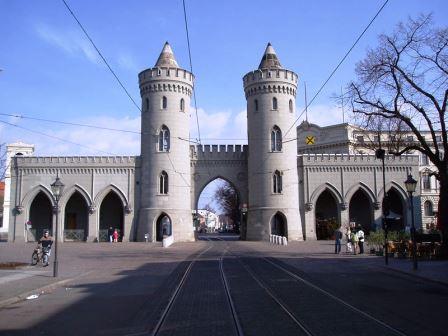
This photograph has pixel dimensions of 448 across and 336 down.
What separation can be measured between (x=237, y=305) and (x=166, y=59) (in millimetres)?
44330

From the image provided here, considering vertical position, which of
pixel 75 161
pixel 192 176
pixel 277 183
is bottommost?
pixel 277 183

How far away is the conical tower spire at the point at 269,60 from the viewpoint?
174 ft

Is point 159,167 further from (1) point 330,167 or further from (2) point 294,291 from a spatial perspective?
(2) point 294,291

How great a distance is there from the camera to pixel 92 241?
51.2 m

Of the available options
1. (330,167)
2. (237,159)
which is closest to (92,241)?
(237,159)

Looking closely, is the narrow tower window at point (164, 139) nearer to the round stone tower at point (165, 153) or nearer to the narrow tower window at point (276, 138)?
the round stone tower at point (165, 153)

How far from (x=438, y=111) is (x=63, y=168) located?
3834 centimetres

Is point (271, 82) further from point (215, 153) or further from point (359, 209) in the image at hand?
point (359, 209)

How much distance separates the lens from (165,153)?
166 ft

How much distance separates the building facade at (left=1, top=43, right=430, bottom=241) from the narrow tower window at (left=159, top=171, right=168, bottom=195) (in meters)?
0.09

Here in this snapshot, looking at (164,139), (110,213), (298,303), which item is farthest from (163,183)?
(298,303)

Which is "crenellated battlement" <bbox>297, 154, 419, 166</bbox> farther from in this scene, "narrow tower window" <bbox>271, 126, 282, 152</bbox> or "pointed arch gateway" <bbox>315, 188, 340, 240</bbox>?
"narrow tower window" <bbox>271, 126, 282, 152</bbox>

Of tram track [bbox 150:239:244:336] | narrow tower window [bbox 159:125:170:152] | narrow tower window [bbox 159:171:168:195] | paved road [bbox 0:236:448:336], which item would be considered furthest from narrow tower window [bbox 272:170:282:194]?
tram track [bbox 150:239:244:336]

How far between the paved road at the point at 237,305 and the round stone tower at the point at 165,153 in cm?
3048
